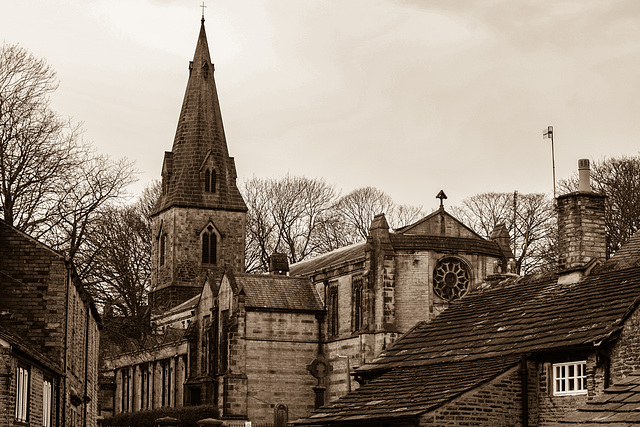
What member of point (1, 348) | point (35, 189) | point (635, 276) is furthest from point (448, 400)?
point (35, 189)

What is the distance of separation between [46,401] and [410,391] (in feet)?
26.1

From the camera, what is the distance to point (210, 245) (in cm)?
9250

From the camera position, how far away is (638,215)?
66188 millimetres

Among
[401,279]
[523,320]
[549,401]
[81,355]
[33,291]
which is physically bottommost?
[549,401]

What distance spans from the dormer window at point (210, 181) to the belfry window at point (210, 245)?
107 inches

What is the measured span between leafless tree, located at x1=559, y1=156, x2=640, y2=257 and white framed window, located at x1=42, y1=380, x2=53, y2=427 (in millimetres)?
38398

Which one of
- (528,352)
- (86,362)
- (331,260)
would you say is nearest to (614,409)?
(528,352)

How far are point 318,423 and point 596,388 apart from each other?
Result: 23.4 ft

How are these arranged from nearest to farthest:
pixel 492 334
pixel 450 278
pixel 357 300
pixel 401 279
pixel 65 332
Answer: pixel 492 334 → pixel 65 332 → pixel 401 279 → pixel 450 278 → pixel 357 300

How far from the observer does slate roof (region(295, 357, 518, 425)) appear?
91.6 ft

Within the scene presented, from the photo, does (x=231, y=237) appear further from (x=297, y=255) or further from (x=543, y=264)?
(x=543, y=264)

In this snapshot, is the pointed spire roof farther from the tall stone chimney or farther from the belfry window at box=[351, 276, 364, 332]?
the tall stone chimney

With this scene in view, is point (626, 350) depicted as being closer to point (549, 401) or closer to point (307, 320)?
point (549, 401)

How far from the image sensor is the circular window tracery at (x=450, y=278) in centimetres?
6650
